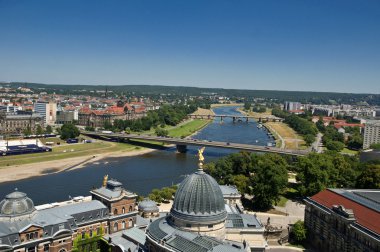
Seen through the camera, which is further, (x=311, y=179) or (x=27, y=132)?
(x=27, y=132)

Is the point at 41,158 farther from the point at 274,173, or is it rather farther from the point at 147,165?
the point at 274,173

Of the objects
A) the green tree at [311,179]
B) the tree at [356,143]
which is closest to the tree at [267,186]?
the green tree at [311,179]

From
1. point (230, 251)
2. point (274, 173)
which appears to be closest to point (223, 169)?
point (274, 173)

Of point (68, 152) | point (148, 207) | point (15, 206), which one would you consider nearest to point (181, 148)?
point (68, 152)

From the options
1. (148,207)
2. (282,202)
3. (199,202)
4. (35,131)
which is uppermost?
(199,202)

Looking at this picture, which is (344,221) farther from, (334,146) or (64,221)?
(334,146)

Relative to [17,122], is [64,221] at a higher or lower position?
lower

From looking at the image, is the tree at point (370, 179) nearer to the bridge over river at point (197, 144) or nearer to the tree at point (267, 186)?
the tree at point (267, 186)
